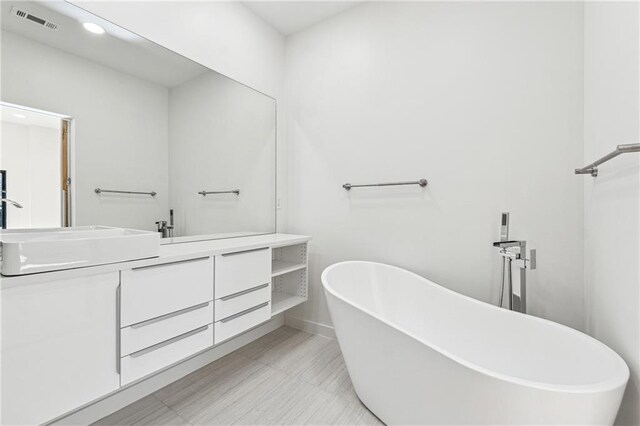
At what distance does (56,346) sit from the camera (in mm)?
995

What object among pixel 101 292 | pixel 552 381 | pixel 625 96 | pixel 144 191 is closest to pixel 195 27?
pixel 144 191

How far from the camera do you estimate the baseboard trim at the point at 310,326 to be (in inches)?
91.1

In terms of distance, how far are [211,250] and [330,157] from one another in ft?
4.11

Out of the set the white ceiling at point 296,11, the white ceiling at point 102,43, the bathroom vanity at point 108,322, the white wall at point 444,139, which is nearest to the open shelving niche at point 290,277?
the white wall at point 444,139

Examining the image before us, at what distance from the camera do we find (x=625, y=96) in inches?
39.1

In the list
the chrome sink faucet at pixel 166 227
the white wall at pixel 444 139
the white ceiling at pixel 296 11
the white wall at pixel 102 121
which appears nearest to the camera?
the white wall at pixel 102 121

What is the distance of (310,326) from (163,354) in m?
1.34

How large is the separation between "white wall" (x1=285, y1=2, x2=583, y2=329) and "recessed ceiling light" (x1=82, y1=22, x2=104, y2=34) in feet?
4.60

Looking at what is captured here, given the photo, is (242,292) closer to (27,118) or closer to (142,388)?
(142,388)

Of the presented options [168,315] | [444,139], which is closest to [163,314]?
[168,315]

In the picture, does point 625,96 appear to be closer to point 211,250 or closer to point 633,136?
point 633,136

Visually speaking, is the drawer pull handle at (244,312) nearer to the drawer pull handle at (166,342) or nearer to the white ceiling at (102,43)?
the drawer pull handle at (166,342)

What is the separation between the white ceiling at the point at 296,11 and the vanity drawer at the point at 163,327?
2268 mm

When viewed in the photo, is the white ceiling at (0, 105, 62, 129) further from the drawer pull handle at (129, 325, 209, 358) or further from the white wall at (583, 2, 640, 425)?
the white wall at (583, 2, 640, 425)
